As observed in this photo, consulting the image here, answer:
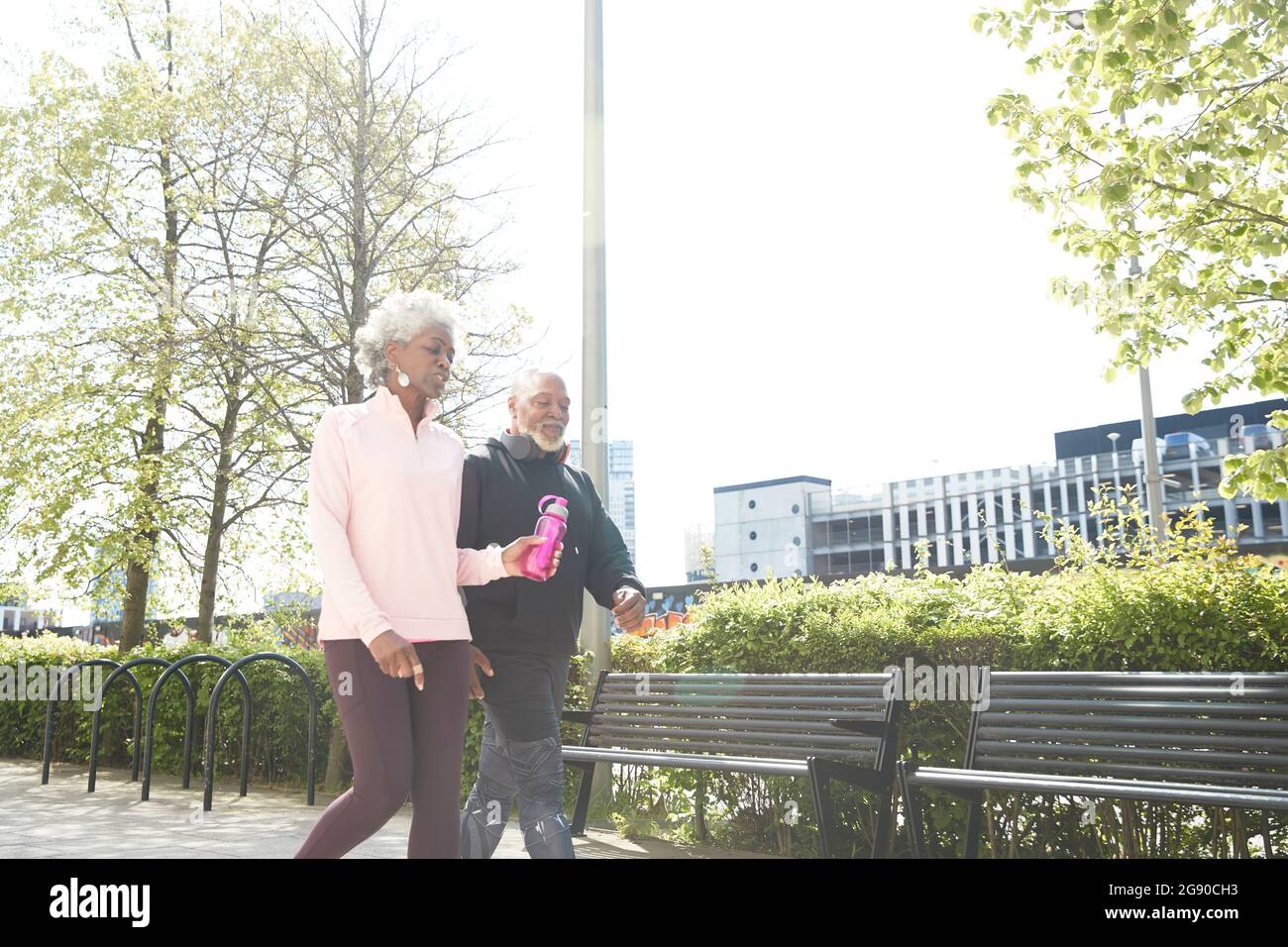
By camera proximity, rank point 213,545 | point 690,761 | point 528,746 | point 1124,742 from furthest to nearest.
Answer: point 213,545 < point 690,761 < point 1124,742 < point 528,746

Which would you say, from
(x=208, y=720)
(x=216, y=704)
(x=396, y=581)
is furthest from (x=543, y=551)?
(x=216, y=704)

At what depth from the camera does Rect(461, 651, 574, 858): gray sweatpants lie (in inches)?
Result: 153

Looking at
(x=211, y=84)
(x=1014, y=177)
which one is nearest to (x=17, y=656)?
(x=211, y=84)

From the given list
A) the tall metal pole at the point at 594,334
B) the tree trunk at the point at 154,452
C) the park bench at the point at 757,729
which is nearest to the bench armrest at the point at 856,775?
the park bench at the point at 757,729

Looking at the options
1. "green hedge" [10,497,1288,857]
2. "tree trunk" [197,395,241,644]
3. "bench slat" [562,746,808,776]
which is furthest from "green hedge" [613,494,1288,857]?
"tree trunk" [197,395,241,644]

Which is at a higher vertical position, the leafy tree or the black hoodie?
the leafy tree

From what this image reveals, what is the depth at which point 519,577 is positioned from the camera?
155 inches

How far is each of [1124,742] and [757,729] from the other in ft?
6.24

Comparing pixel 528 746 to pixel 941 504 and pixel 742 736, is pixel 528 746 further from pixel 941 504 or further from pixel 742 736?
pixel 941 504

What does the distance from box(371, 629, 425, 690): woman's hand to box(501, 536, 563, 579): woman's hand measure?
1.78 feet

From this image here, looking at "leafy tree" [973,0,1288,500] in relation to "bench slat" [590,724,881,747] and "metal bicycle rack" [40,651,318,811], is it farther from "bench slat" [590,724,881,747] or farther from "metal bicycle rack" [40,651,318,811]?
"metal bicycle rack" [40,651,318,811]

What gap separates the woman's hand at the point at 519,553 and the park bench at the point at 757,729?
6.31 feet

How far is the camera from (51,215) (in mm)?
15945
